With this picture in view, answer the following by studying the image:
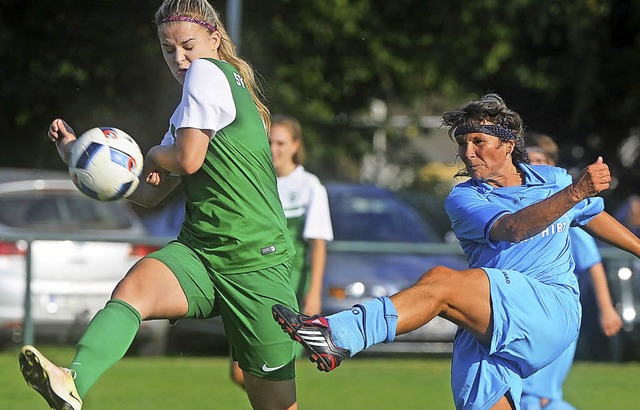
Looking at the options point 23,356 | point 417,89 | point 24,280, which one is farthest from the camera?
point 417,89

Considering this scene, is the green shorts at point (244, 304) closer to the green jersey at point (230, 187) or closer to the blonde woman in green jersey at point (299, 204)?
the green jersey at point (230, 187)

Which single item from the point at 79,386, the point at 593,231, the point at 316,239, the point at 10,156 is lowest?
the point at 10,156

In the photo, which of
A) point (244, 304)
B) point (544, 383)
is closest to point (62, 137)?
point (244, 304)

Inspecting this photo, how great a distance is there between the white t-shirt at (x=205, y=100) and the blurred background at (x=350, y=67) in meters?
12.4

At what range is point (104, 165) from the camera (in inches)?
203

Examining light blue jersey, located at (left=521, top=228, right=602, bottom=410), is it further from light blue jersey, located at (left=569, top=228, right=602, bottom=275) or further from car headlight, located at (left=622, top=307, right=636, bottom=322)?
car headlight, located at (left=622, top=307, right=636, bottom=322)

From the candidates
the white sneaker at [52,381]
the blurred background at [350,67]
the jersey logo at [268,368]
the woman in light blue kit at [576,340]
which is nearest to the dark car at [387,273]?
the woman in light blue kit at [576,340]

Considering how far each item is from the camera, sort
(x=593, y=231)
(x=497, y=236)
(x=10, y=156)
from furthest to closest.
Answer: (x=10, y=156) < (x=593, y=231) < (x=497, y=236)

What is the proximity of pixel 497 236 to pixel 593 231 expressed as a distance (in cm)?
71

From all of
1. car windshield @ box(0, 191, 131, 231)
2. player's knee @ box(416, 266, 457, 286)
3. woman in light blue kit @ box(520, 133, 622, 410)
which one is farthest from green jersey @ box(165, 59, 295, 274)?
car windshield @ box(0, 191, 131, 231)

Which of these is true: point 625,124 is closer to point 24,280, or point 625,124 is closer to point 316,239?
point 24,280

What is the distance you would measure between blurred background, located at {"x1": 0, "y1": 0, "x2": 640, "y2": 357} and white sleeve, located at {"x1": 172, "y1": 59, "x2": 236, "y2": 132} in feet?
40.8

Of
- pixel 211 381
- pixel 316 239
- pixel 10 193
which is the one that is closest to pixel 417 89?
pixel 10 193

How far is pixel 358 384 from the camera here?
34.1ft
